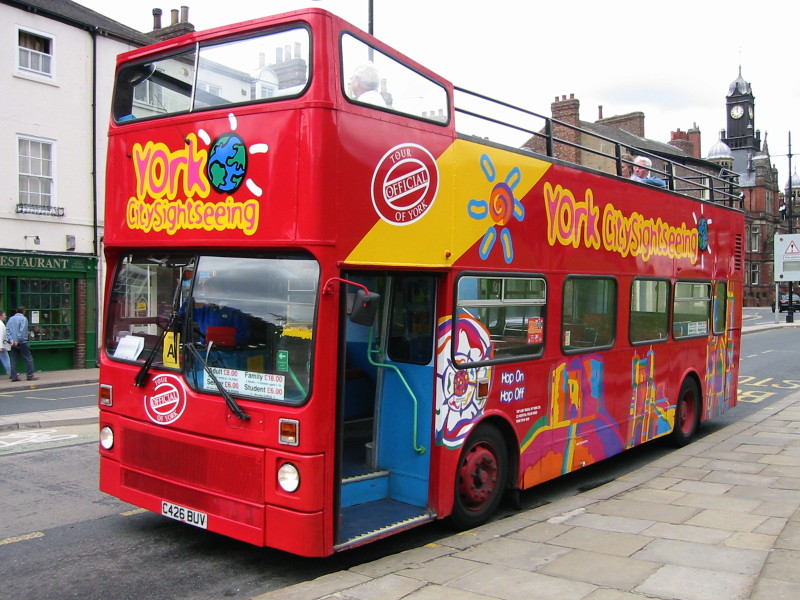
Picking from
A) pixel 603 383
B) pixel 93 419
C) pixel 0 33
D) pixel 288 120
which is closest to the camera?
pixel 288 120

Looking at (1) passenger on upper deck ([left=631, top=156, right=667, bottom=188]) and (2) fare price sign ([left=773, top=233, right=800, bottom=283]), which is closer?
(1) passenger on upper deck ([left=631, top=156, right=667, bottom=188])

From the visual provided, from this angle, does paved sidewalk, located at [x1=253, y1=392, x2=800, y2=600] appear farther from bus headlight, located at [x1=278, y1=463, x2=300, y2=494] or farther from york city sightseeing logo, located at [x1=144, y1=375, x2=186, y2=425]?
york city sightseeing logo, located at [x1=144, y1=375, x2=186, y2=425]

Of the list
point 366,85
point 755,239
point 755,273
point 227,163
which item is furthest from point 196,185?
point 755,239

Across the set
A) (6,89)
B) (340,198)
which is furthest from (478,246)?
(6,89)

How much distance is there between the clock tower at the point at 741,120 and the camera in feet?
295

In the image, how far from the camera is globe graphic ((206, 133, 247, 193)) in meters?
5.02

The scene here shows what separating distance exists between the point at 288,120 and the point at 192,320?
1.63 meters

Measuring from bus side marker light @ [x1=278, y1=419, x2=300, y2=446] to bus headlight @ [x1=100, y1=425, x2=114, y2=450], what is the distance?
6.01ft

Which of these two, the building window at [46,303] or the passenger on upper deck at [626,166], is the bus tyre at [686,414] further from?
the building window at [46,303]

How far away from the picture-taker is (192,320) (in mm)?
5359

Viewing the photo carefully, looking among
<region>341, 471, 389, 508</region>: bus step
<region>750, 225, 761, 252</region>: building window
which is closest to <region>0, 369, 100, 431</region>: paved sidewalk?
<region>341, 471, 389, 508</region>: bus step

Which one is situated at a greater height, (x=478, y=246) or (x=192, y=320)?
(x=478, y=246)

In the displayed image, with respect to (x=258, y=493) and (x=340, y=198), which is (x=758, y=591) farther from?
(x=340, y=198)

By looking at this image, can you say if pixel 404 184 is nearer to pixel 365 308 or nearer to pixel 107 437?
pixel 365 308
